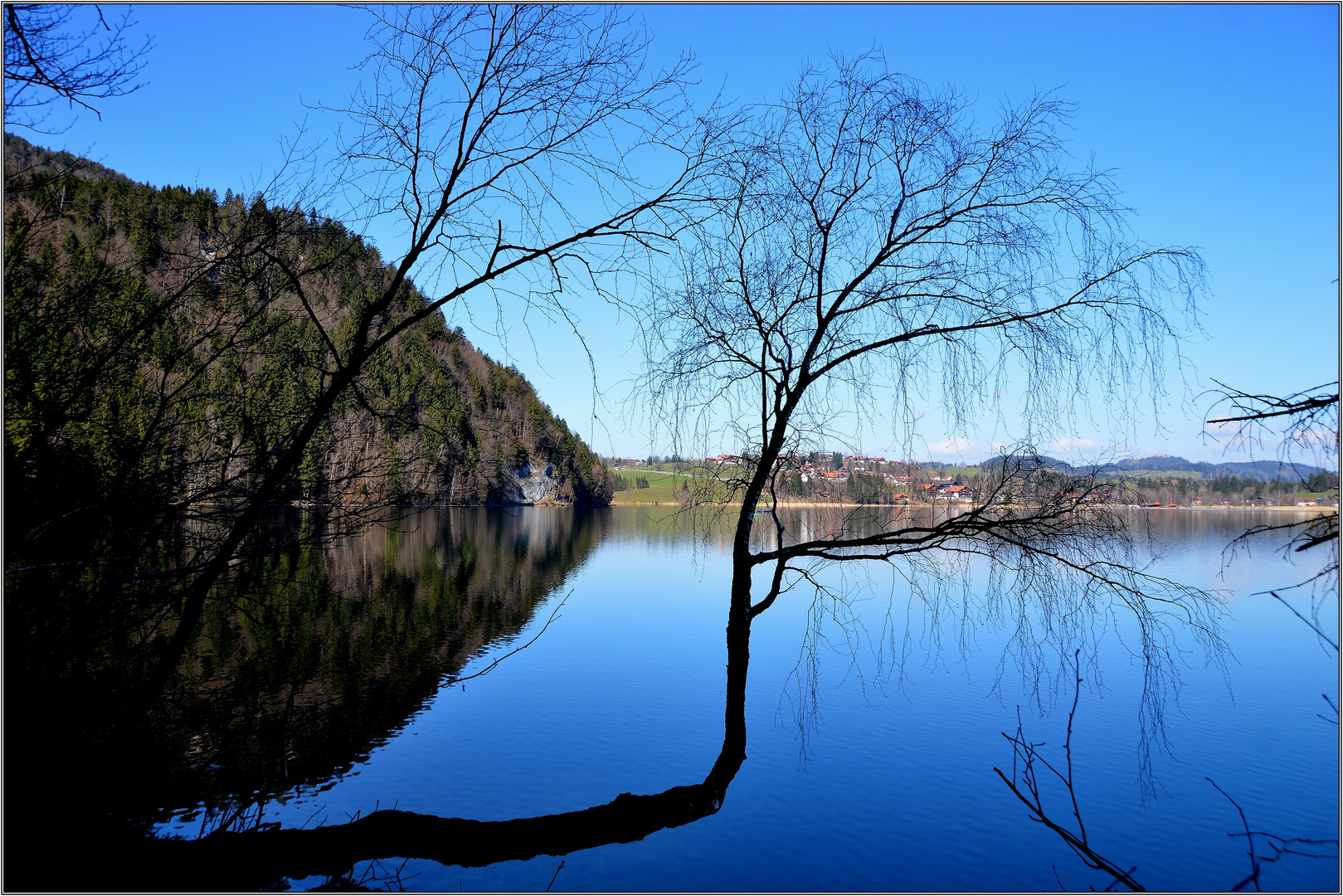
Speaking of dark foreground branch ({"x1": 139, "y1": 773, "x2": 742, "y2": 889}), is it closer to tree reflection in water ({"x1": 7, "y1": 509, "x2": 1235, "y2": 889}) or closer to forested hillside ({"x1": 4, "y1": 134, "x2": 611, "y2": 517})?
tree reflection in water ({"x1": 7, "y1": 509, "x2": 1235, "y2": 889})

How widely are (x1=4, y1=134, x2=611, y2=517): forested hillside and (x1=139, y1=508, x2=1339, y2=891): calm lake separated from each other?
1.96ft

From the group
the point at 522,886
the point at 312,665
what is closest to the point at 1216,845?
the point at 522,886

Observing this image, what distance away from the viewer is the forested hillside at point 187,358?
3510mm

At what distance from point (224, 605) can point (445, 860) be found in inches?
68.2

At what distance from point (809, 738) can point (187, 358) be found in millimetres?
11406

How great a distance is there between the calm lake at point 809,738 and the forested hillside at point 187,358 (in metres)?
0.60

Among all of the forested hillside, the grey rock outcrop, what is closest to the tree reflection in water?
the forested hillside

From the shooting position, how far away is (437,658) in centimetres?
1727

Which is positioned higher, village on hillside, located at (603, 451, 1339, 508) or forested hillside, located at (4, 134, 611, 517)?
forested hillside, located at (4, 134, 611, 517)

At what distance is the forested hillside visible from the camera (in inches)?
138

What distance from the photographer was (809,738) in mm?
13133

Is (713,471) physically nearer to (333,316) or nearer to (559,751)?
(333,316)

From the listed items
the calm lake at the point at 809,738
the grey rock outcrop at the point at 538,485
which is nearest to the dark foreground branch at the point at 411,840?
the calm lake at the point at 809,738

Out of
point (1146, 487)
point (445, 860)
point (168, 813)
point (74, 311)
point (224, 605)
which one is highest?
point (74, 311)
